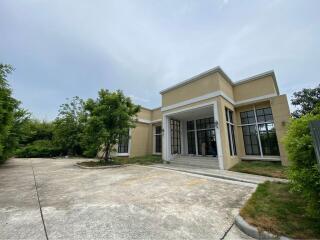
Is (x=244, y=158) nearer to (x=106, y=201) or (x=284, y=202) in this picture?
(x=284, y=202)

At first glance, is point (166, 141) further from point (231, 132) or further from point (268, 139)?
point (268, 139)

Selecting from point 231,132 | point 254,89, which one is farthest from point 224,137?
point 254,89

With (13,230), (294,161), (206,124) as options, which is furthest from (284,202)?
(206,124)

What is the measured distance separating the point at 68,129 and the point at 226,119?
54.4 feet

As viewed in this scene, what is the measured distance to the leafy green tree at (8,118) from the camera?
646 centimetres

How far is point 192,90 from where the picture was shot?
11.0 meters

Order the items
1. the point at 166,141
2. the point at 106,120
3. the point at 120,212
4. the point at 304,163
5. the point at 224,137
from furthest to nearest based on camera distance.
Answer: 1. the point at 166,141
2. the point at 106,120
3. the point at 224,137
4. the point at 120,212
5. the point at 304,163

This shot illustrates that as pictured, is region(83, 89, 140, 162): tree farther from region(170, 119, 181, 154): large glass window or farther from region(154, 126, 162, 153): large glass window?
region(154, 126, 162, 153): large glass window

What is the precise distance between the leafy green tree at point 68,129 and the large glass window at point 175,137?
10344 millimetres

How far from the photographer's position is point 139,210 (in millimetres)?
3170

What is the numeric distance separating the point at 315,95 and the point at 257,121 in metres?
13.4

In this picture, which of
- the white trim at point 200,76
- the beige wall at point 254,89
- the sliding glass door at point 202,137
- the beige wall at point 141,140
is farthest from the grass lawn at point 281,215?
the beige wall at point 141,140

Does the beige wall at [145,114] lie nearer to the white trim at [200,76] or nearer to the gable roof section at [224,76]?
the white trim at [200,76]

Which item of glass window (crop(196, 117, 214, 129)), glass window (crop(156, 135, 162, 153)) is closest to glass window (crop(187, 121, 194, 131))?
glass window (crop(196, 117, 214, 129))
